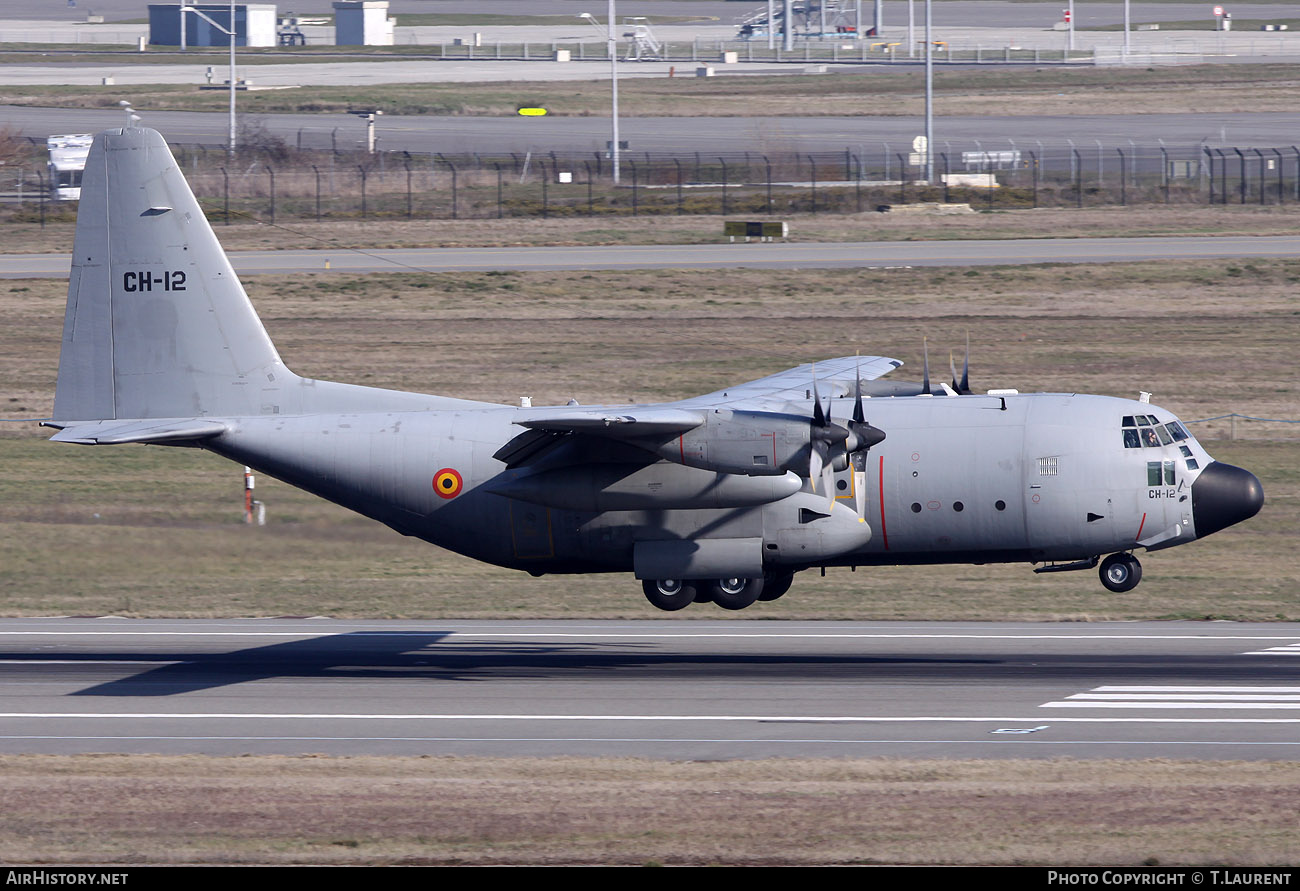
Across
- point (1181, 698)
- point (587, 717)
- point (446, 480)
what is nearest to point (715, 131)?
point (446, 480)

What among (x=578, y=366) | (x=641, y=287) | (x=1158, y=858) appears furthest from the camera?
(x=641, y=287)

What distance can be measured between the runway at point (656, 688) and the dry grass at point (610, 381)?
1816 mm

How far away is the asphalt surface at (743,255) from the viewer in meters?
64.1

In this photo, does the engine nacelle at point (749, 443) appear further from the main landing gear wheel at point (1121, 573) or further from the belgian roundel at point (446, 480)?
Result: the main landing gear wheel at point (1121, 573)

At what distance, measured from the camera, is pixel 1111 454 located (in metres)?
25.0

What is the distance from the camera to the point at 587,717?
22.9m

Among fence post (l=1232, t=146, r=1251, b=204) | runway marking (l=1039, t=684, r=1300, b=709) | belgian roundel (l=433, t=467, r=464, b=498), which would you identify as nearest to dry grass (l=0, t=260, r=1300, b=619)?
belgian roundel (l=433, t=467, r=464, b=498)

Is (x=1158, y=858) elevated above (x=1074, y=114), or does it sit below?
below

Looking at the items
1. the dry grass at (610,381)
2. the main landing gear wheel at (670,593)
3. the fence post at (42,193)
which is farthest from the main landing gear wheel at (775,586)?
the fence post at (42,193)

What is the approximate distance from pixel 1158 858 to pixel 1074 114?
104 meters

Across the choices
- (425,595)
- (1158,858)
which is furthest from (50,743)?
(1158,858)

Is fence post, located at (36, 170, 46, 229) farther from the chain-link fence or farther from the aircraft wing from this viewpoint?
the aircraft wing

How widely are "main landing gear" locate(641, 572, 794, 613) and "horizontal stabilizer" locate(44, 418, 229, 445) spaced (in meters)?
7.96
